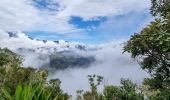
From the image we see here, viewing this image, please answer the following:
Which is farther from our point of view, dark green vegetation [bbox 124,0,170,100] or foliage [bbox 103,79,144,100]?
foliage [bbox 103,79,144,100]

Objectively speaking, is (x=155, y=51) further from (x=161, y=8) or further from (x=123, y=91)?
(x=123, y=91)

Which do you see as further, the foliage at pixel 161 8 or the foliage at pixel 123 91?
the foliage at pixel 123 91

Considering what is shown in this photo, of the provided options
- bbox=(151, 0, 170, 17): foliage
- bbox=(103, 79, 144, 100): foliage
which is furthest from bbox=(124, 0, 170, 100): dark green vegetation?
bbox=(103, 79, 144, 100): foliage

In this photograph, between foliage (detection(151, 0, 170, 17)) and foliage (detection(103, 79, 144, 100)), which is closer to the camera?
foliage (detection(151, 0, 170, 17))

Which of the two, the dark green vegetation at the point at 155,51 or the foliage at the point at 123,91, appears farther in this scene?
the foliage at the point at 123,91

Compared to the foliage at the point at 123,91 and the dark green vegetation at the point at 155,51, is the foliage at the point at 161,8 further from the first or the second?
the foliage at the point at 123,91

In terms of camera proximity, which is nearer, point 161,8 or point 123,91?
point 161,8

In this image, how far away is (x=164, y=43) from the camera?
44.8ft

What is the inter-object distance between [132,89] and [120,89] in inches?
51.9

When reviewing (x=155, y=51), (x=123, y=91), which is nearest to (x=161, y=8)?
(x=155, y=51)

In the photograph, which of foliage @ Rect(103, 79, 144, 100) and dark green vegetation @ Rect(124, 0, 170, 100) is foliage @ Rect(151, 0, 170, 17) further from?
foliage @ Rect(103, 79, 144, 100)

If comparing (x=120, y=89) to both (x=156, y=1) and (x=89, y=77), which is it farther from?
(x=156, y=1)

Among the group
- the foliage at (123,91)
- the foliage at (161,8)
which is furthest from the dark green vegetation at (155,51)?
the foliage at (123,91)

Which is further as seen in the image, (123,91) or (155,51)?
(123,91)
